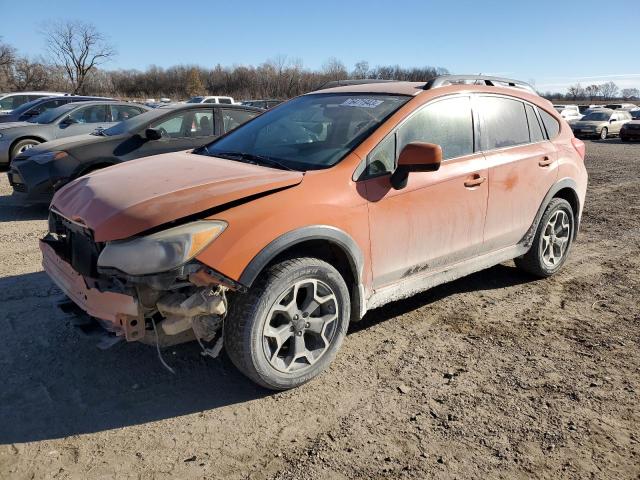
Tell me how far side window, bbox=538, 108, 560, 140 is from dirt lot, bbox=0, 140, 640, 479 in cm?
164

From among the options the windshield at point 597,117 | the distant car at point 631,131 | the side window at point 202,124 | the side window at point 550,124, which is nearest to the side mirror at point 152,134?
the side window at point 202,124

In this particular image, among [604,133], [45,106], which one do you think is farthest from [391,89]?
[604,133]

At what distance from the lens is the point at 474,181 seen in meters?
3.96

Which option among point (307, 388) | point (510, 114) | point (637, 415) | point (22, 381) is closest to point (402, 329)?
point (307, 388)

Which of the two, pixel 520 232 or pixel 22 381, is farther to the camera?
pixel 520 232

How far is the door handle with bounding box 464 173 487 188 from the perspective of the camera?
3908mm

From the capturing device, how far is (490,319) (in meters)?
4.21

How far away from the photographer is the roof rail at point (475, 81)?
4059 millimetres

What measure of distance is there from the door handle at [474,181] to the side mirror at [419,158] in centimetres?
71

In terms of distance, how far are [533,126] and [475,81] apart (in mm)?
800

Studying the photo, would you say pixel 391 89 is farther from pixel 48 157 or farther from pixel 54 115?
pixel 54 115

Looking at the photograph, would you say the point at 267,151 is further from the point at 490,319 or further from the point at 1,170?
the point at 1,170

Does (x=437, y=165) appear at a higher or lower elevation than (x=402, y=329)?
higher

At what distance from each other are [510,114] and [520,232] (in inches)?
41.1
